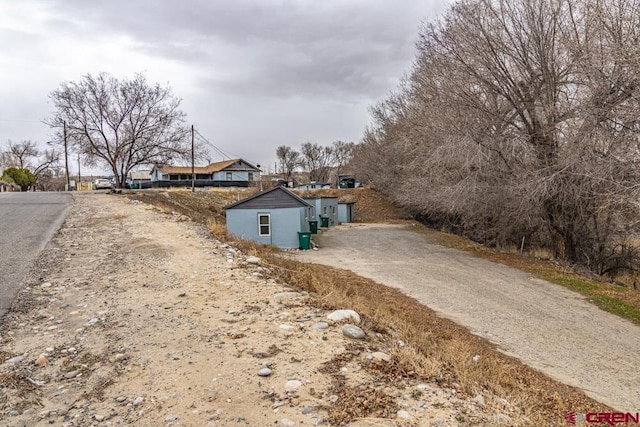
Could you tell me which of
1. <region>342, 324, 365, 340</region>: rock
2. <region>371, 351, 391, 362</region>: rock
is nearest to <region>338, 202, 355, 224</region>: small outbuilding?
<region>342, 324, 365, 340</region>: rock

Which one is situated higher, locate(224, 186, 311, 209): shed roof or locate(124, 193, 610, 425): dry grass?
locate(224, 186, 311, 209): shed roof

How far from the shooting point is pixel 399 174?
35250 mm

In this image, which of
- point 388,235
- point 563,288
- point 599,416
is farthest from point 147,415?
point 388,235

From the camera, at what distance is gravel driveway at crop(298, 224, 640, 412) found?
21.4 ft

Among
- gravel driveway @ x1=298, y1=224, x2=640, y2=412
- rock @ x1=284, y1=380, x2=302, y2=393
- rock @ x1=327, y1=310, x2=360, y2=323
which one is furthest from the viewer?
gravel driveway @ x1=298, y1=224, x2=640, y2=412

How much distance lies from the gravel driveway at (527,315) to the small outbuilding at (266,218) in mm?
3918

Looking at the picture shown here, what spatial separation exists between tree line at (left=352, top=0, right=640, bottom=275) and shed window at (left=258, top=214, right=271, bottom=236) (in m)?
8.73

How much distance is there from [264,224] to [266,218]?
34cm

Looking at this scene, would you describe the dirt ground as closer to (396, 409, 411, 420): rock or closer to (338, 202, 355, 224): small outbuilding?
(396, 409, 411, 420): rock

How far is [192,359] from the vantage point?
429cm

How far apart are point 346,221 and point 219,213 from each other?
1339 centimetres

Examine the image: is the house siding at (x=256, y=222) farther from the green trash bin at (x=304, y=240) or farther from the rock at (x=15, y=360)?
the rock at (x=15, y=360)

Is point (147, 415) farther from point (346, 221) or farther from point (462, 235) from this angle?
point (346, 221)

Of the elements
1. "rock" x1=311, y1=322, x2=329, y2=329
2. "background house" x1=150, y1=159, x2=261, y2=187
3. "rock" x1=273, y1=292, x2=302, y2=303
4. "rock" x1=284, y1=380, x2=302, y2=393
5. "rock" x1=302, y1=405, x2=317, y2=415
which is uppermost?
"background house" x1=150, y1=159, x2=261, y2=187
